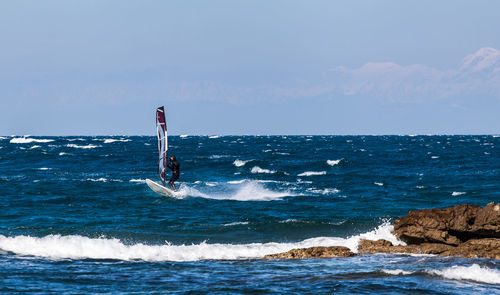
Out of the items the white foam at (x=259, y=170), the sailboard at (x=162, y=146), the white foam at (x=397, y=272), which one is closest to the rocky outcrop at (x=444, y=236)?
the white foam at (x=397, y=272)

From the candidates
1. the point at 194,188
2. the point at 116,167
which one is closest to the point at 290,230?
the point at 194,188

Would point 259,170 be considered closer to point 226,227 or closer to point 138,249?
point 226,227

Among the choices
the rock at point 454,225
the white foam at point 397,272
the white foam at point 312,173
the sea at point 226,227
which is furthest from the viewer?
the white foam at point 312,173

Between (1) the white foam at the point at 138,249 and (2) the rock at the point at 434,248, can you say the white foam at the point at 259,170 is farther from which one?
(2) the rock at the point at 434,248

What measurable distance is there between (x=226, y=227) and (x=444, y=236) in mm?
10273

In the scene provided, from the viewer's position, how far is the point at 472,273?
14969 mm

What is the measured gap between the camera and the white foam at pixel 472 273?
14633 mm

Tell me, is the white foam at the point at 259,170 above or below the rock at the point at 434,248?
below

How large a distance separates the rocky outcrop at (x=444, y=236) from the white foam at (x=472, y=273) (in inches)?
90.9

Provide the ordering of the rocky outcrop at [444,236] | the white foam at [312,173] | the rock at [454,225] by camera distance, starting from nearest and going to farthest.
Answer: the rocky outcrop at [444,236], the rock at [454,225], the white foam at [312,173]

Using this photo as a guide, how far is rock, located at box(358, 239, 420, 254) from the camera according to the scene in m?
18.4

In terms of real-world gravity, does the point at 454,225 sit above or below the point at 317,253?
above

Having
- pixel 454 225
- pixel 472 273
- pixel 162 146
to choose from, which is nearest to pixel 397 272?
pixel 472 273

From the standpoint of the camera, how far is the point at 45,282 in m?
14.5
